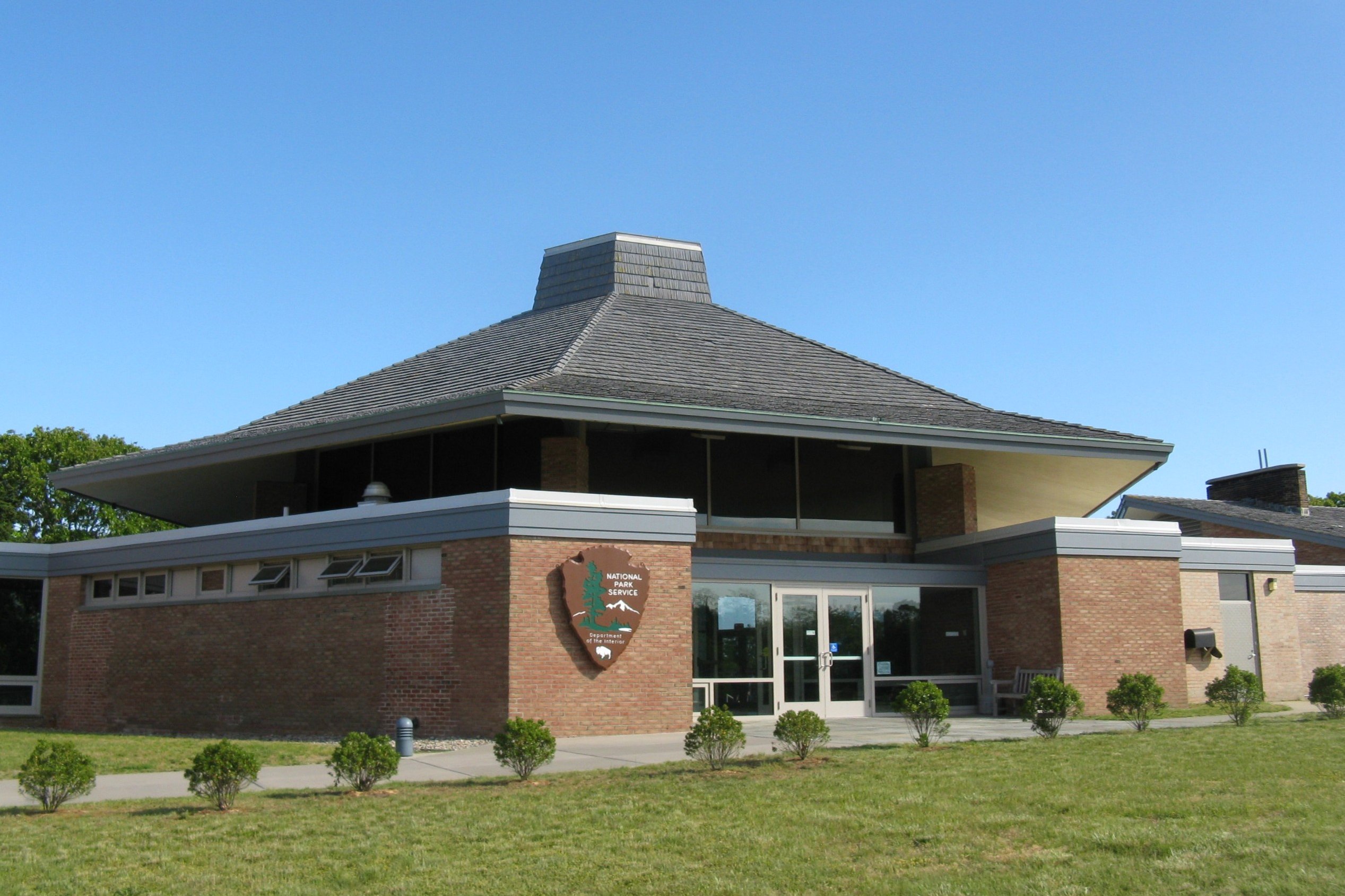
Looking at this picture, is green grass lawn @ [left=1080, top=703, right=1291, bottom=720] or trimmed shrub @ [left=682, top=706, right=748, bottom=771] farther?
green grass lawn @ [left=1080, top=703, right=1291, bottom=720]

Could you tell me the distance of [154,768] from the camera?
14.3m

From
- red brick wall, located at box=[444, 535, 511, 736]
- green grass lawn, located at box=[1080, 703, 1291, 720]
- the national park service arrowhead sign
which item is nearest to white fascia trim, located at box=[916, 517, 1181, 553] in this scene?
green grass lawn, located at box=[1080, 703, 1291, 720]

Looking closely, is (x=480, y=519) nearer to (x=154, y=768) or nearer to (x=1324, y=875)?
(x=154, y=768)

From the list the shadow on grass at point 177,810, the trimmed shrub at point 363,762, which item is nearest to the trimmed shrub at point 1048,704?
the trimmed shrub at point 363,762

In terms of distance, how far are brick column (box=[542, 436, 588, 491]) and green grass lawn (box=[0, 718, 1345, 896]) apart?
29.9 ft

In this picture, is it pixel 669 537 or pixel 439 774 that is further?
pixel 669 537

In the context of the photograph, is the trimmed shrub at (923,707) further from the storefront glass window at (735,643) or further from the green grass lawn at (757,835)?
the storefront glass window at (735,643)

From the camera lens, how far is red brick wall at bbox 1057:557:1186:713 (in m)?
21.2

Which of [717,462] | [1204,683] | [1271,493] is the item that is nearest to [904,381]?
[717,462]

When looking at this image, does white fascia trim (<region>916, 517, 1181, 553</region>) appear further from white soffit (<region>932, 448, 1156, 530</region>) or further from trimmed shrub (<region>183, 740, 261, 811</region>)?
trimmed shrub (<region>183, 740, 261, 811</region>)

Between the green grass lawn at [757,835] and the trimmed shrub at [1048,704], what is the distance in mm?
2754

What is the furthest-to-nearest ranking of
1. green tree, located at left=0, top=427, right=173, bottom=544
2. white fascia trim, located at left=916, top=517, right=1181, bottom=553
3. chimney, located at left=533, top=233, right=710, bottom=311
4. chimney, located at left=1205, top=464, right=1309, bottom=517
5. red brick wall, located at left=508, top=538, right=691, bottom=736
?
green tree, located at left=0, top=427, right=173, bottom=544, chimney, located at left=1205, top=464, right=1309, bottom=517, chimney, located at left=533, top=233, right=710, bottom=311, white fascia trim, located at left=916, top=517, right=1181, bottom=553, red brick wall, located at left=508, top=538, right=691, bottom=736

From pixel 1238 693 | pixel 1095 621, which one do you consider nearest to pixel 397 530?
pixel 1095 621

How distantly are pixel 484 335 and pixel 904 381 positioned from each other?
9.32 meters
